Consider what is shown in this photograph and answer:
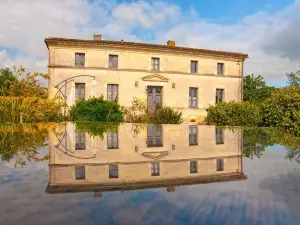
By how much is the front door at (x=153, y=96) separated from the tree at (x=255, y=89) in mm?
11329

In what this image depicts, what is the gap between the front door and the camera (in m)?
19.8

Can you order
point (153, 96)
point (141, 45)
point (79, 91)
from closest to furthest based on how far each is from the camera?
point (79, 91) < point (141, 45) < point (153, 96)

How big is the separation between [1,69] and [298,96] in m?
48.2

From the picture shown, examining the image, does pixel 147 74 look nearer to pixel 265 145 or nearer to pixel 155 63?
pixel 155 63

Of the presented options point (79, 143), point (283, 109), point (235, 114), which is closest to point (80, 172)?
point (79, 143)

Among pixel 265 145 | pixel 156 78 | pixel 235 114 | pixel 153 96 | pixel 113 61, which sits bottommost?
pixel 265 145

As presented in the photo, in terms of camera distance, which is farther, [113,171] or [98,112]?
[98,112]

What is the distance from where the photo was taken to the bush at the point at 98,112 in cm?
1341

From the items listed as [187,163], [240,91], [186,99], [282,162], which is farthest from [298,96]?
[240,91]

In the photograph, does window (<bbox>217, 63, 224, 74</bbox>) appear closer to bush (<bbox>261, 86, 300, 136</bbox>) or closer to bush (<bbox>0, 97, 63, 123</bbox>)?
bush (<bbox>261, 86, 300, 136</bbox>)

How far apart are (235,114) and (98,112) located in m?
7.42

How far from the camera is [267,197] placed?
1106mm

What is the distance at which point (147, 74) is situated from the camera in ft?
64.1

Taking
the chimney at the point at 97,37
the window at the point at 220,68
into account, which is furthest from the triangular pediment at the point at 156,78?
the window at the point at 220,68
